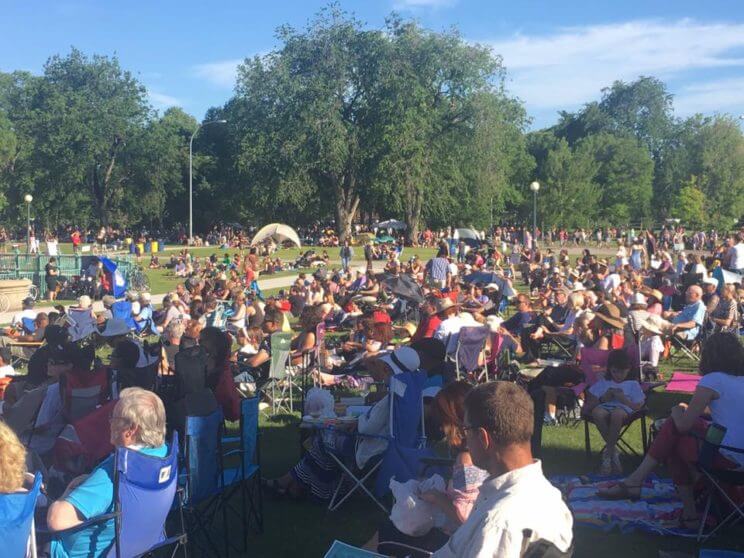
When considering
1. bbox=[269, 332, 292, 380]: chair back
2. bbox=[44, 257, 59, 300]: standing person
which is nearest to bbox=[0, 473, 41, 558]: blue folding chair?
bbox=[269, 332, 292, 380]: chair back

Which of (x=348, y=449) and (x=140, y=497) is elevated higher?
(x=140, y=497)

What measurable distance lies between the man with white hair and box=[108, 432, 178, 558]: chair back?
0.06 meters

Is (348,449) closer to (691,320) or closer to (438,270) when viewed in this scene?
(691,320)

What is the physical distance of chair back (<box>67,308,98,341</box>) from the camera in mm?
11883

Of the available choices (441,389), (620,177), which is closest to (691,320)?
(441,389)

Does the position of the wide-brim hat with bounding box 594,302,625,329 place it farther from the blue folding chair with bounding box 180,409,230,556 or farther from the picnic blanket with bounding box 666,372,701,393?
the blue folding chair with bounding box 180,409,230,556

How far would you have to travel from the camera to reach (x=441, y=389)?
460 cm

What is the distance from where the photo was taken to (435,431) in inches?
233

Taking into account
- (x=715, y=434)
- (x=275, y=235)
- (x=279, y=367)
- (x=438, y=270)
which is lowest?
(x=279, y=367)

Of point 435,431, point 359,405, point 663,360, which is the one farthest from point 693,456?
point 663,360

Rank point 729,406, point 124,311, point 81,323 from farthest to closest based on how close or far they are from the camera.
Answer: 1. point 124,311
2. point 81,323
3. point 729,406

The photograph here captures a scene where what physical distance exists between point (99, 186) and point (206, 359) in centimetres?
6308

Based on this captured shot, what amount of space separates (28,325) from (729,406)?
1123cm

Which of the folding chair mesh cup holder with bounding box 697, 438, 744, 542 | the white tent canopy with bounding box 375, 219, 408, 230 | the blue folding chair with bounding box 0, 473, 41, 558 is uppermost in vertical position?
the white tent canopy with bounding box 375, 219, 408, 230
